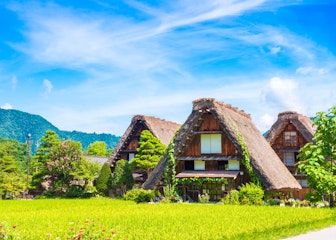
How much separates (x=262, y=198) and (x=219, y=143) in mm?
5160

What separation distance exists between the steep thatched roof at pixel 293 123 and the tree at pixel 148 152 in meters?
11.8

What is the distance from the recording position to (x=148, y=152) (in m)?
37.5

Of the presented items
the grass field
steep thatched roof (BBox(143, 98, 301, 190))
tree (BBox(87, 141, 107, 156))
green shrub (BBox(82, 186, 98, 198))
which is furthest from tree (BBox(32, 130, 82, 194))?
tree (BBox(87, 141, 107, 156))

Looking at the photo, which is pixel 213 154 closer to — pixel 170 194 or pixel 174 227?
pixel 170 194

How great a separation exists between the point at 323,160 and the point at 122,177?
20.7 metres

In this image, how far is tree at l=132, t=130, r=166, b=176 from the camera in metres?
36.7

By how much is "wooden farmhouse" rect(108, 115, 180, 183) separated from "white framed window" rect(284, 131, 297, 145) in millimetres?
11749

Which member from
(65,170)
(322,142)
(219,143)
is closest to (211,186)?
(219,143)

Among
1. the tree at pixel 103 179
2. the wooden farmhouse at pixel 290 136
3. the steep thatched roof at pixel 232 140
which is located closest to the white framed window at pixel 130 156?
the tree at pixel 103 179

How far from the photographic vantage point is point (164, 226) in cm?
1396

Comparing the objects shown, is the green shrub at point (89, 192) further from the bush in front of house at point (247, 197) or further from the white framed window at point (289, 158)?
the white framed window at point (289, 158)

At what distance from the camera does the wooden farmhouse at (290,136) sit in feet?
132

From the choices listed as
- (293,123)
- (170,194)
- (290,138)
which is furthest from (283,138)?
(170,194)

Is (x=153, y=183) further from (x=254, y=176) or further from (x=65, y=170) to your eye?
(x=65, y=170)
